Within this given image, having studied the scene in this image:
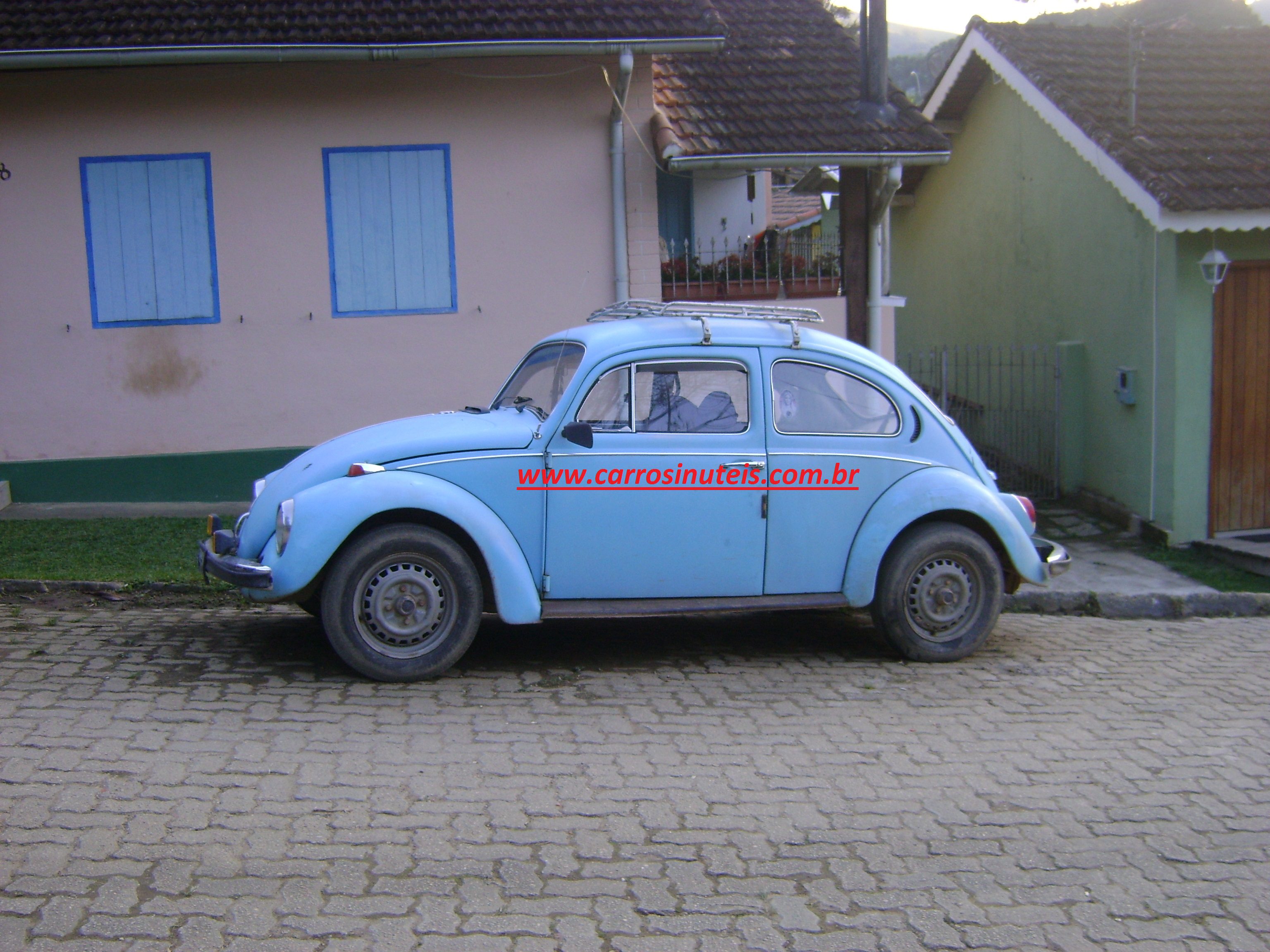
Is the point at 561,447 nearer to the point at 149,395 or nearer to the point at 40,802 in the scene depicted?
the point at 40,802

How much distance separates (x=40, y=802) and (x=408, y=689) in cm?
178

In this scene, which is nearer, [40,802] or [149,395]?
[40,802]

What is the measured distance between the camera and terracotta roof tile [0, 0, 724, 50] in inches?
382

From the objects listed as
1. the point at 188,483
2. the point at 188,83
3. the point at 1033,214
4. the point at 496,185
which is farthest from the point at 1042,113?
the point at 188,483

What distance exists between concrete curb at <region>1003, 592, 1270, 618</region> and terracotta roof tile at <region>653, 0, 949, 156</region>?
4.56 meters

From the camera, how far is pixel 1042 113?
503 inches

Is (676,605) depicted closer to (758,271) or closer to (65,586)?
(65,586)

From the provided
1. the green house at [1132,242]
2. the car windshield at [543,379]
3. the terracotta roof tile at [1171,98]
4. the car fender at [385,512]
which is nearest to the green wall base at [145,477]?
the car windshield at [543,379]

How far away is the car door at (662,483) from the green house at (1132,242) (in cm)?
587

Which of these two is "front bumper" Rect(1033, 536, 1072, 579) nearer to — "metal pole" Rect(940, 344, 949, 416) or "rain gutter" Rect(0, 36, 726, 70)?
"metal pole" Rect(940, 344, 949, 416)

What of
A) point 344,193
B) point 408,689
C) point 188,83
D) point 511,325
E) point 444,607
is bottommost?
point 408,689

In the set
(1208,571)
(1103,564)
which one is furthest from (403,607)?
(1208,571)

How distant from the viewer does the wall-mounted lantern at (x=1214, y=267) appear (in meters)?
10.1

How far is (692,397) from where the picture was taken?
6.12m
